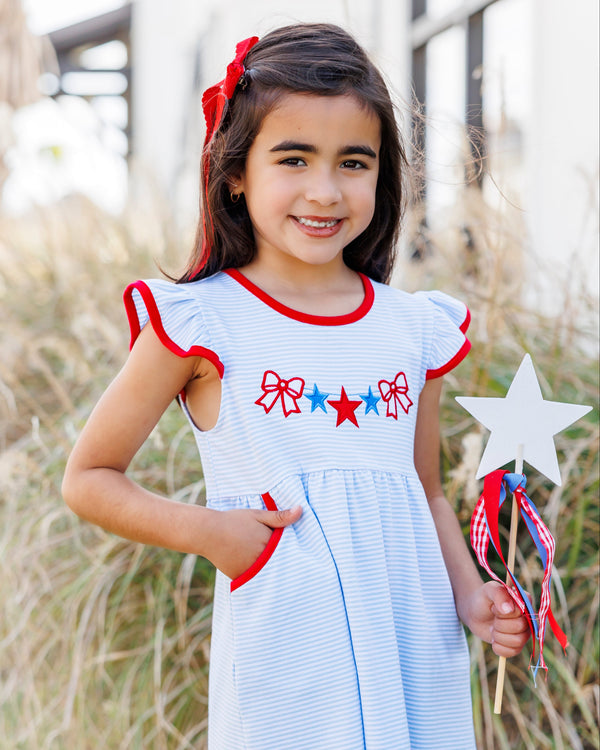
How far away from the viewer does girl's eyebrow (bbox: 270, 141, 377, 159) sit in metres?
1.43

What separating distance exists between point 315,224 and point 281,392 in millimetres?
273

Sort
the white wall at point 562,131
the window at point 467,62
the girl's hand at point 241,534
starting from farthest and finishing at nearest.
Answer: the window at point 467,62 < the white wall at point 562,131 < the girl's hand at point 241,534

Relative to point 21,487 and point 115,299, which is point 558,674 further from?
point 115,299

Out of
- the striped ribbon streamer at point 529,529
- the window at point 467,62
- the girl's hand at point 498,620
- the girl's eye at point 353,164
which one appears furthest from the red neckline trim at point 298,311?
the window at point 467,62

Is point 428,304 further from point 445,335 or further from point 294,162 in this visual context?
point 294,162

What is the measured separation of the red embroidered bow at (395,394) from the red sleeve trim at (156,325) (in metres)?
0.27

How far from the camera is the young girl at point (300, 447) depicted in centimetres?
136

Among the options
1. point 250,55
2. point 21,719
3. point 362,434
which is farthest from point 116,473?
point 21,719

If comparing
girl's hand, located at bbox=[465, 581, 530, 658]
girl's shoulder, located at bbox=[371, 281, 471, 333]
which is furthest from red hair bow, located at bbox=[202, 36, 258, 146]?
→ girl's hand, located at bbox=[465, 581, 530, 658]

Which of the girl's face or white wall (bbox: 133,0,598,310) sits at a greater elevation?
white wall (bbox: 133,0,598,310)

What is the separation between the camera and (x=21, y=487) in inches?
105

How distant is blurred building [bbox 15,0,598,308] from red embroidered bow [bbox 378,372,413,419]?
430 millimetres

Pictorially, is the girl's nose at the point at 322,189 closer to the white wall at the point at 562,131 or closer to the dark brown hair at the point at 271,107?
the dark brown hair at the point at 271,107

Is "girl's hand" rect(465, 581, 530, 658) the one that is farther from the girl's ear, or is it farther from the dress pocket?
the girl's ear
